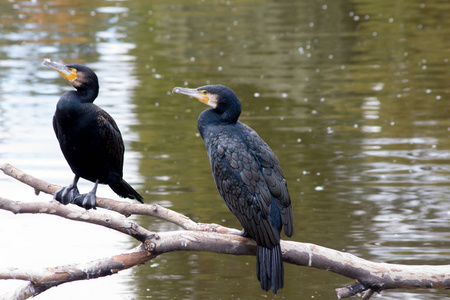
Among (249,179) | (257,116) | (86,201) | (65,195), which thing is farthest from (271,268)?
(257,116)

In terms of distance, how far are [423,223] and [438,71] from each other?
523 centimetres

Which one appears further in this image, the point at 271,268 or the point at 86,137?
the point at 86,137

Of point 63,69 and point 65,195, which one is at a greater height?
point 63,69

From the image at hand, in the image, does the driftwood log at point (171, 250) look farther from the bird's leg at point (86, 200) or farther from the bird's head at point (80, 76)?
the bird's head at point (80, 76)

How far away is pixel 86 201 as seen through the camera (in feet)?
11.0

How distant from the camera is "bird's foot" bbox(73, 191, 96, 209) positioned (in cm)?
334

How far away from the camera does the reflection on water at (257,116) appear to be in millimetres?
5496

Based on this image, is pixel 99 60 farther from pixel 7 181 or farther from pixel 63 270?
pixel 63 270

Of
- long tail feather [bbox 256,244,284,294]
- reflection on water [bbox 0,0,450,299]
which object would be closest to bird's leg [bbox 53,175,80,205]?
long tail feather [bbox 256,244,284,294]

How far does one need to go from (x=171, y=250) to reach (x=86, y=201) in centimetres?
47

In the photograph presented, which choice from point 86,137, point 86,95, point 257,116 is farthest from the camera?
point 257,116

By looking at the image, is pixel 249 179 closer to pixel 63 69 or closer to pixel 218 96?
pixel 218 96

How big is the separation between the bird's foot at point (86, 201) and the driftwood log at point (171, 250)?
30mm

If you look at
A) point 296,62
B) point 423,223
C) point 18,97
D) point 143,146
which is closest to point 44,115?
Result: point 18,97
